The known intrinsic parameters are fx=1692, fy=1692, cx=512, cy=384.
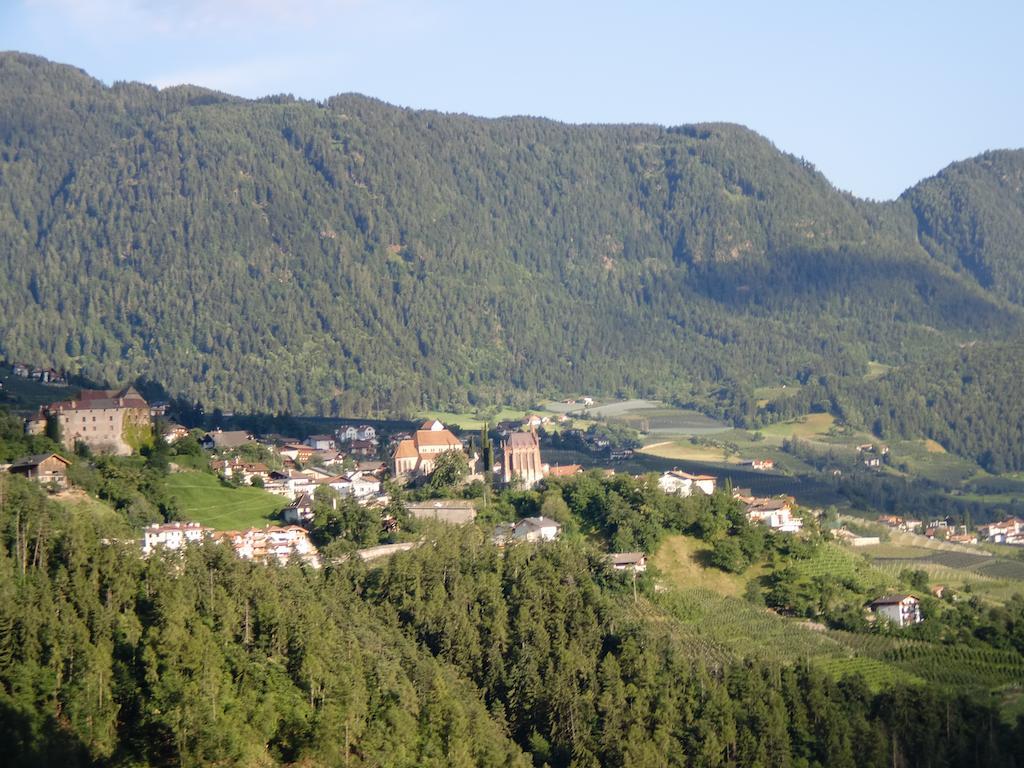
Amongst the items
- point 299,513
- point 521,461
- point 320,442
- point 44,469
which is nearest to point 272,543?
point 299,513

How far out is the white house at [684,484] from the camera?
83750mm

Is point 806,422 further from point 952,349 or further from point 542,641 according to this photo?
point 542,641

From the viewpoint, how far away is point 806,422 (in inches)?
6393

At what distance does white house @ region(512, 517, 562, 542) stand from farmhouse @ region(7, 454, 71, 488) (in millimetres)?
18628

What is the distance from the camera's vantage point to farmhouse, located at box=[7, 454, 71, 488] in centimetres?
6531

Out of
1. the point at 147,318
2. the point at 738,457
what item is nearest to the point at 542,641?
the point at 738,457

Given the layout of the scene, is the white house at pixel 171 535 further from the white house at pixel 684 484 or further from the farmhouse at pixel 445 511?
the white house at pixel 684 484

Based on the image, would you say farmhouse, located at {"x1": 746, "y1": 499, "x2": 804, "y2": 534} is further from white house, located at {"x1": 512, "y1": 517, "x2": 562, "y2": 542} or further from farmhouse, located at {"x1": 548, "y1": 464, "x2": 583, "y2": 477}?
white house, located at {"x1": 512, "y1": 517, "x2": 562, "y2": 542}

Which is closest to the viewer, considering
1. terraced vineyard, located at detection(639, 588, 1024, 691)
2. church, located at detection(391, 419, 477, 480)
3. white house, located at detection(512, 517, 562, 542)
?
terraced vineyard, located at detection(639, 588, 1024, 691)

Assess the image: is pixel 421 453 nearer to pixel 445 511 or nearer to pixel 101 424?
pixel 445 511

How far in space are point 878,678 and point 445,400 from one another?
10361 centimetres

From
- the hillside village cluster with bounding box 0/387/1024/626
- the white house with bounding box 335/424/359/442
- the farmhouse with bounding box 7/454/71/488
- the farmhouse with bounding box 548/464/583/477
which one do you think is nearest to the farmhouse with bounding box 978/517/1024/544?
the hillside village cluster with bounding box 0/387/1024/626

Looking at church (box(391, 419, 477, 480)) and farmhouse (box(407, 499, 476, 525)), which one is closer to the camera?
farmhouse (box(407, 499, 476, 525))

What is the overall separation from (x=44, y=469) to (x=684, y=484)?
114ft
